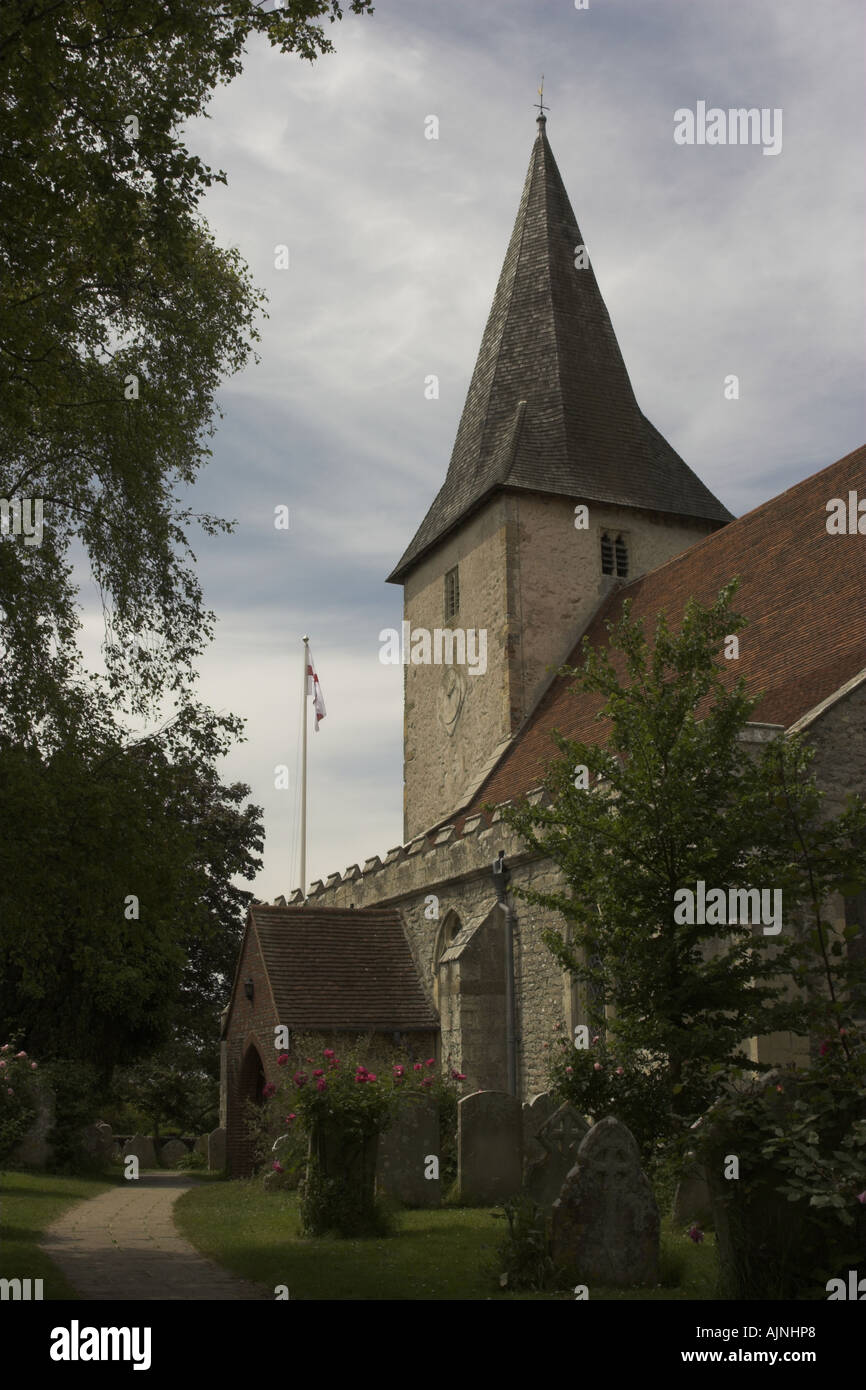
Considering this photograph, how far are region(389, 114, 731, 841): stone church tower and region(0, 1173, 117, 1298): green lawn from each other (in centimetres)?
865

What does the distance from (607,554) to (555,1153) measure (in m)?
16.1

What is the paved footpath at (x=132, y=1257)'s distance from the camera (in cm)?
762

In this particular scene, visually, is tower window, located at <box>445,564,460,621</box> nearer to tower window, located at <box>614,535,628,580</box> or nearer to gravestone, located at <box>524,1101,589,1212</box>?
tower window, located at <box>614,535,628,580</box>

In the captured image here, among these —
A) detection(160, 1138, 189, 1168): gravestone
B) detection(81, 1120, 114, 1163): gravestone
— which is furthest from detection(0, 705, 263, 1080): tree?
detection(160, 1138, 189, 1168): gravestone

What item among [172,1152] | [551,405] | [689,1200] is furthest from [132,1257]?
[551,405]

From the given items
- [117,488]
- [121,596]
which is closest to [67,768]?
[121,596]

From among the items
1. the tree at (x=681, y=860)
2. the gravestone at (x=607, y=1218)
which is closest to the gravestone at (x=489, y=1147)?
the tree at (x=681, y=860)

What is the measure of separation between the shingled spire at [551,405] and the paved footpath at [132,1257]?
49.0 feet

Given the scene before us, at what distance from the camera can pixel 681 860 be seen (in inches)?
371

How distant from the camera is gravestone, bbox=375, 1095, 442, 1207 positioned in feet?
39.7

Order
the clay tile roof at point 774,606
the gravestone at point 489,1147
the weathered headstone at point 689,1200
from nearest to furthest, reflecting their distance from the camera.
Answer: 1. the weathered headstone at point 689,1200
2. the gravestone at point 489,1147
3. the clay tile roof at point 774,606

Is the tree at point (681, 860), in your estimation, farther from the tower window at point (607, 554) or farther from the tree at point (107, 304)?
the tower window at point (607, 554)

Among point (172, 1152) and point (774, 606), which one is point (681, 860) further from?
point (172, 1152)
